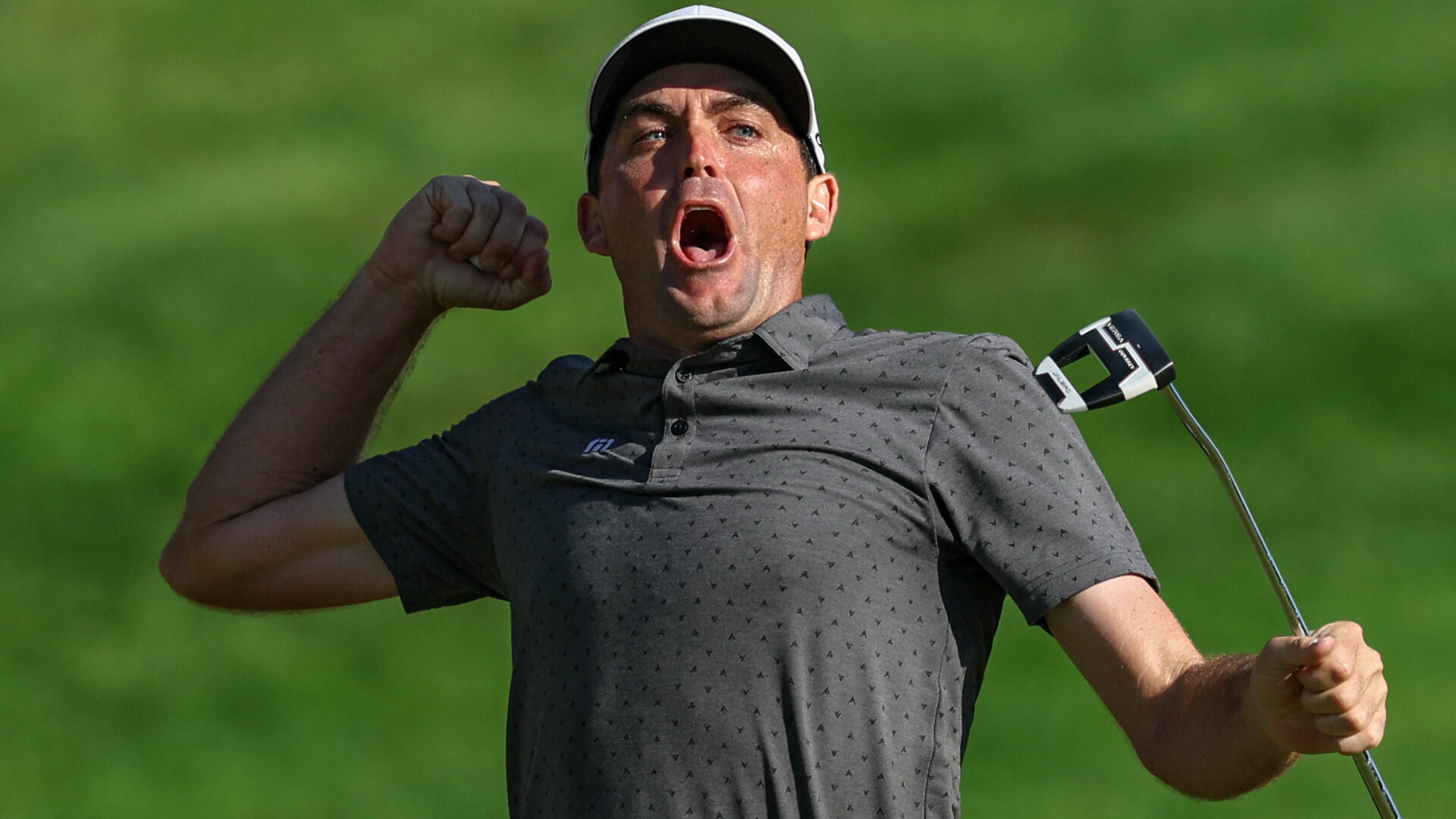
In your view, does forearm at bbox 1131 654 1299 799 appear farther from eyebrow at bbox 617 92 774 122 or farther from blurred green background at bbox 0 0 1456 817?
blurred green background at bbox 0 0 1456 817

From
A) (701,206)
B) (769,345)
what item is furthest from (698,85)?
(769,345)

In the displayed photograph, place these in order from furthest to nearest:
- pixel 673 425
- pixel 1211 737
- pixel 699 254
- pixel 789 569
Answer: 1. pixel 699 254
2. pixel 673 425
3. pixel 789 569
4. pixel 1211 737

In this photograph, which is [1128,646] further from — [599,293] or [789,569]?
[599,293]

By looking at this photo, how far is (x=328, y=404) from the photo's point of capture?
100 inches

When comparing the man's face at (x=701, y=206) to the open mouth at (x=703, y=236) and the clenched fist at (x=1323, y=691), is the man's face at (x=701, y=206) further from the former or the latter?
the clenched fist at (x=1323, y=691)

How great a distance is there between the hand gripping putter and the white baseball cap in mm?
478

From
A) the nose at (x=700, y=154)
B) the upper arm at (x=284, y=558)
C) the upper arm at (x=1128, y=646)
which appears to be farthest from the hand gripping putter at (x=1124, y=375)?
the upper arm at (x=284, y=558)

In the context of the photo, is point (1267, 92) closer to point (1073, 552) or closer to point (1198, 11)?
point (1198, 11)

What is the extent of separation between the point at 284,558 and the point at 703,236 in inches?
26.8

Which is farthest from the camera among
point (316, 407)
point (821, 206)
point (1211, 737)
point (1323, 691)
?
point (316, 407)

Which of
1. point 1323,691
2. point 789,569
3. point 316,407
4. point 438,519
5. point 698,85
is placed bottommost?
point 1323,691

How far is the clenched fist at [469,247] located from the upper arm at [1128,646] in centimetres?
93

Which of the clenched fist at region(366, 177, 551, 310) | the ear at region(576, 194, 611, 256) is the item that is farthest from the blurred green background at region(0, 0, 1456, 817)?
the ear at region(576, 194, 611, 256)

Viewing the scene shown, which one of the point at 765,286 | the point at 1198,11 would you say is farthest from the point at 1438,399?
the point at 765,286
